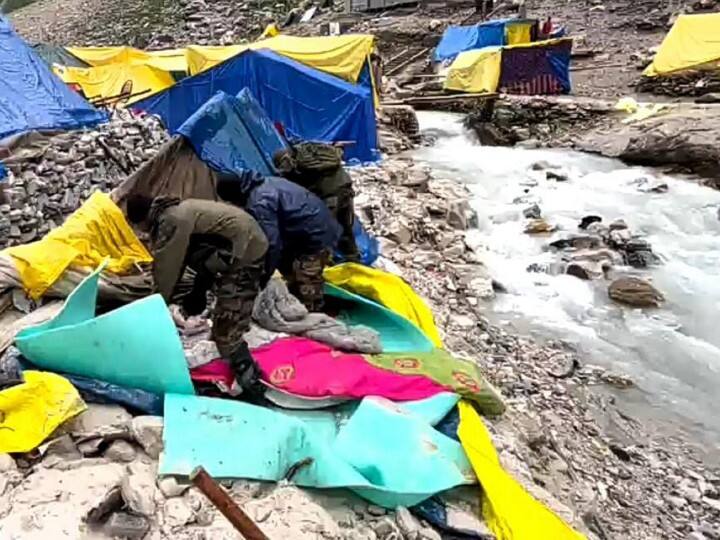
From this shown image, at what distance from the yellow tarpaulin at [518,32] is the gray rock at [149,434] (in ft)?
60.5

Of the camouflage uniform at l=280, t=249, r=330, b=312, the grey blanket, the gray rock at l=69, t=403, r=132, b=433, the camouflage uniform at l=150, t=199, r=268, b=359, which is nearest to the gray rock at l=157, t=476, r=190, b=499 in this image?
the gray rock at l=69, t=403, r=132, b=433

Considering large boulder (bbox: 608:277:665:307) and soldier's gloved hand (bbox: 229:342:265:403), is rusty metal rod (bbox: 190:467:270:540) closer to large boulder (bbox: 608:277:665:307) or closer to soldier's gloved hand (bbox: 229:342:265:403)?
soldier's gloved hand (bbox: 229:342:265:403)

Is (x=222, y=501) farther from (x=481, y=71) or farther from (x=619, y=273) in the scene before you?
(x=481, y=71)

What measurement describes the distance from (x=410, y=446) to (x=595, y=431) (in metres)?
2.31

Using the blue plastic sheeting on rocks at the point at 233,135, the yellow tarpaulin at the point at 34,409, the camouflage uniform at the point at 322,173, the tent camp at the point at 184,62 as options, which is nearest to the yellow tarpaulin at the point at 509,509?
the yellow tarpaulin at the point at 34,409

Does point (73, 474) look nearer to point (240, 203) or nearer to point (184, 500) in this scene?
point (184, 500)

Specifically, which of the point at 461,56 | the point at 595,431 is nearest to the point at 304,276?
the point at 595,431

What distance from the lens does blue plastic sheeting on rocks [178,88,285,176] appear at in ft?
22.5

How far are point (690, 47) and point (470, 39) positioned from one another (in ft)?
18.8

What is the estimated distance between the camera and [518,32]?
20.1m

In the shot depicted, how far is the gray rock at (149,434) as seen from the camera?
10.8 feet

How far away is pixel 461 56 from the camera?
694 inches

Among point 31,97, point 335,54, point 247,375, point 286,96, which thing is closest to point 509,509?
point 247,375

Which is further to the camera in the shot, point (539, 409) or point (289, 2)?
point (289, 2)
